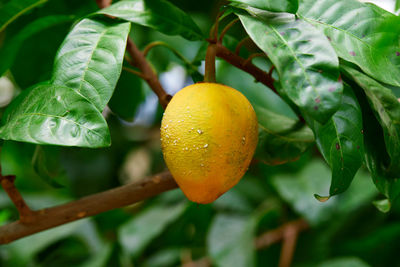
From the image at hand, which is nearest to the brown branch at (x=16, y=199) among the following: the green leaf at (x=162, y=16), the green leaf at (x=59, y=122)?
the green leaf at (x=59, y=122)

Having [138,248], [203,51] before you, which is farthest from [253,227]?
[203,51]

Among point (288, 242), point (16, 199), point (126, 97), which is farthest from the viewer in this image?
point (288, 242)

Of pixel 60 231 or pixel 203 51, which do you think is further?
pixel 60 231

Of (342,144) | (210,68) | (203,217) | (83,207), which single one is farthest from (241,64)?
(203,217)

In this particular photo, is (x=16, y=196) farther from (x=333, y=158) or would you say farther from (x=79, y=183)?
(x=79, y=183)

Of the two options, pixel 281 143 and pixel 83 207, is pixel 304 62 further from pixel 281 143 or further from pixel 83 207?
pixel 83 207

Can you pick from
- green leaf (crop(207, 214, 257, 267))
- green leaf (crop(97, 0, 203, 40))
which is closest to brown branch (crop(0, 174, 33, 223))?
green leaf (crop(97, 0, 203, 40))
